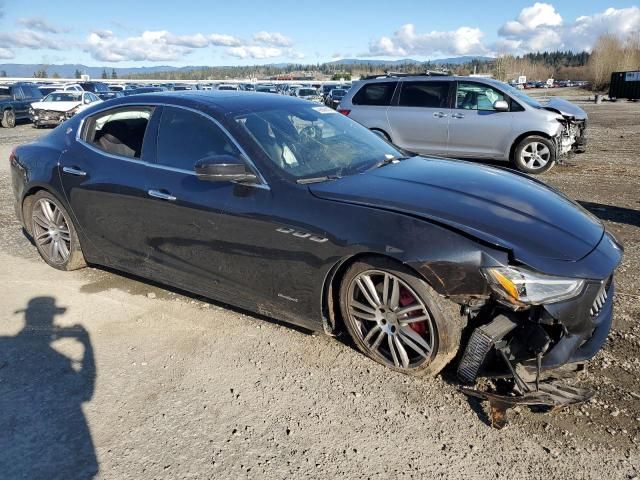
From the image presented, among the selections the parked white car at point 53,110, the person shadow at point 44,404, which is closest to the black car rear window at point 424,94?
the person shadow at point 44,404

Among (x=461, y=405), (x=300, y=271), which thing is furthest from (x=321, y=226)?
(x=461, y=405)

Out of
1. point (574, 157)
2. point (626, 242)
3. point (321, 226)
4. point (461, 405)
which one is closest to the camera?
point (461, 405)

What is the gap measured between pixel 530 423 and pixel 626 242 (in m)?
3.54

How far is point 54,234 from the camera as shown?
4848 millimetres

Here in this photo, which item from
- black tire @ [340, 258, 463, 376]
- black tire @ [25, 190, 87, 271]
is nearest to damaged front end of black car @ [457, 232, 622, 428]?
black tire @ [340, 258, 463, 376]

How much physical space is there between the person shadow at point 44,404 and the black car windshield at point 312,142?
1.85m

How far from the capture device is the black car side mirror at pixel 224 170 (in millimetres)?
3348

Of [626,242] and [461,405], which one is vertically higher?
[626,242]

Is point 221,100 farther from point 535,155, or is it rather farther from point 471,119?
point 535,155

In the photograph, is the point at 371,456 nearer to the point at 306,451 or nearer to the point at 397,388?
the point at 306,451

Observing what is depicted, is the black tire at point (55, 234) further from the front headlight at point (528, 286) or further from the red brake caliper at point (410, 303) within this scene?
the front headlight at point (528, 286)

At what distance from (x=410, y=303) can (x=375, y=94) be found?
8.38 metres

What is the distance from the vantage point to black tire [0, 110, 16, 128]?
22.2 metres

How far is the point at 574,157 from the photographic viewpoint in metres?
11.5
